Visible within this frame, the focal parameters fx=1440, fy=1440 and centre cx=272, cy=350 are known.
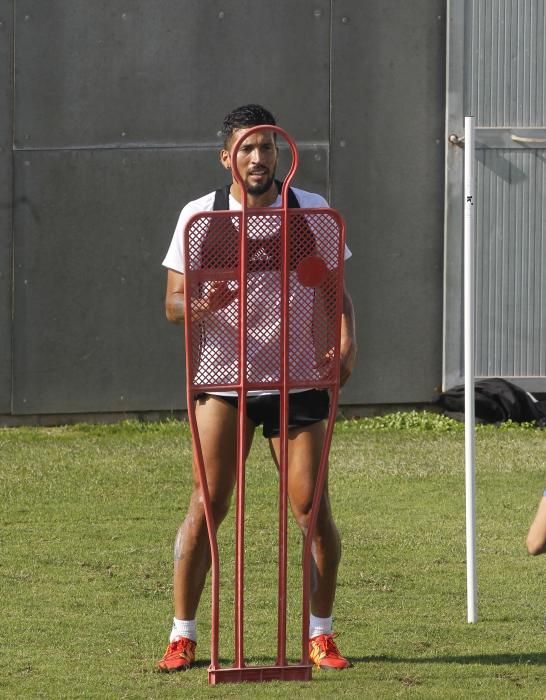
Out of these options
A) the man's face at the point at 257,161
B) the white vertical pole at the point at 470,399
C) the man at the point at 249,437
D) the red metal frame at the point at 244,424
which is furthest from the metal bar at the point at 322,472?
the white vertical pole at the point at 470,399

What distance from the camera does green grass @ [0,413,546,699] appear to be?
5262 mm

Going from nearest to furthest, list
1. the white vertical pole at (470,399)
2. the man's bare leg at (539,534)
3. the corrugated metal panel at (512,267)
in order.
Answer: the man's bare leg at (539,534)
the white vertical pole at (470,399)
the corrugated metal panel at (512,267)

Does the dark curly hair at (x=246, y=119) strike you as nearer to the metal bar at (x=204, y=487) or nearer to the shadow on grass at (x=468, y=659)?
the metal bar at (x=204, y=487)

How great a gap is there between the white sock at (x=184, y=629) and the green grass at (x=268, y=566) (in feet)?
0.41

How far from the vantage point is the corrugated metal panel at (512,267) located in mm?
11641

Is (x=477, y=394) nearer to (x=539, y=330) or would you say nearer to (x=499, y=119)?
(x=539, y=330)

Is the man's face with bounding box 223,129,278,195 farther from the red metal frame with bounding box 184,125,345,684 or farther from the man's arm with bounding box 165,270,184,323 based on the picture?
the man's arm with bounding box 165,270,184,323

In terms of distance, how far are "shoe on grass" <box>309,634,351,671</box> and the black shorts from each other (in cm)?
80

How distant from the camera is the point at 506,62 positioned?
453 inches

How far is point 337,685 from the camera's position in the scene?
508 cm

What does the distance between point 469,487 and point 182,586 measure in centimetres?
135

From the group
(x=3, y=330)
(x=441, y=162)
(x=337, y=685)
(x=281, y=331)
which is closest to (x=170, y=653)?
(x=337, y=685)

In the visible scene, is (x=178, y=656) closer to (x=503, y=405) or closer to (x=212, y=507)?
(x=212, y=507)

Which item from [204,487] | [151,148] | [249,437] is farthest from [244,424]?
[151,148]
